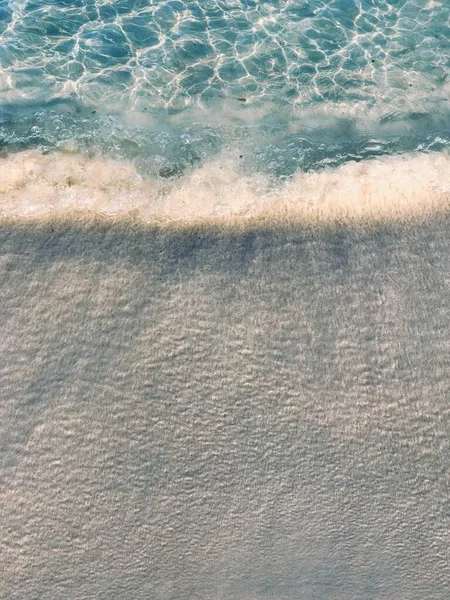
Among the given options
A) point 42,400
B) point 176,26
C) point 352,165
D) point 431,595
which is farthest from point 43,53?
point 431,595

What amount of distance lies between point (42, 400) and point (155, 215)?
A: 3.82 metres

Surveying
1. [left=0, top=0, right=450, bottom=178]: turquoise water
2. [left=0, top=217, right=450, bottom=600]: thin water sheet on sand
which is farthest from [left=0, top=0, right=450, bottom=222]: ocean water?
[left=0, top=217, right=450, bottom=600]: thin water sheet on sand

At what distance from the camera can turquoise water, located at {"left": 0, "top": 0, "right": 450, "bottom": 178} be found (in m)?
11.1

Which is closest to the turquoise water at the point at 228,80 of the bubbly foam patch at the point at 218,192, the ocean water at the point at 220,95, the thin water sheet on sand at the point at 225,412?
the ocean water at the point at 220,95

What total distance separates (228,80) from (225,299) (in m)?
5.63

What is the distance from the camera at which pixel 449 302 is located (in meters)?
9.01

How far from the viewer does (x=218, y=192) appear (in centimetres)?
1032

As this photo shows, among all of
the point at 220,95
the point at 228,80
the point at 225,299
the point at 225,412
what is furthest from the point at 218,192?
the point at 225,412

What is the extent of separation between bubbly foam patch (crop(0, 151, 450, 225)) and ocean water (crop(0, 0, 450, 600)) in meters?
0.05

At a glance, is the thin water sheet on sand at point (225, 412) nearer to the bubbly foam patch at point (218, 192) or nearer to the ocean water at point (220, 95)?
the bubbly foam patch at point (218, 192)

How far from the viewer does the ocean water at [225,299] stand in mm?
7156

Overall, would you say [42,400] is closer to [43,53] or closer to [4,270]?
[4,270]

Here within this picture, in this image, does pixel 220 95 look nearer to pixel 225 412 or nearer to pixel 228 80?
pixel 228 80

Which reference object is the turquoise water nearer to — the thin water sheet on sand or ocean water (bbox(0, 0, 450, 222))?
ocean water (bbox(0, 0, 450, 222))
